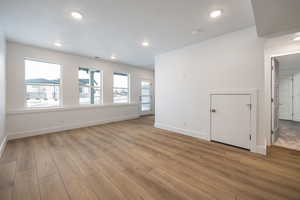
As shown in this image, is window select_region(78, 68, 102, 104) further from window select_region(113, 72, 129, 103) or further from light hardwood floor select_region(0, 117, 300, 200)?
light hardwood floor select_region(0, 117, 300, 200)

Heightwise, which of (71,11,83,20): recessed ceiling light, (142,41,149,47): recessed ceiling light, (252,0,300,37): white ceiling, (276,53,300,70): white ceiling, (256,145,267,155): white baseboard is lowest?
(256,145,267,155): white baseboard

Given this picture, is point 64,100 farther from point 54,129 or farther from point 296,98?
point 296,98

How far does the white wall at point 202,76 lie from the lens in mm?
2719

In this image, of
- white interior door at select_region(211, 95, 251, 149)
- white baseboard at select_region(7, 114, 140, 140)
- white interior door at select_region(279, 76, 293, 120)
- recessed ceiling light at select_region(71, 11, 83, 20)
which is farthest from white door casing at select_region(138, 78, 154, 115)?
white interior door at select_region(279, 76, 293, 120)

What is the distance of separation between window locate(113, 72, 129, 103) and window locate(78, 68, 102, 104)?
2.61 feet

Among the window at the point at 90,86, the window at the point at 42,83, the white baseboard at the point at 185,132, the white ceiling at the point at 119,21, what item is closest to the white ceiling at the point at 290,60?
the white ceiling at the point at 119,21

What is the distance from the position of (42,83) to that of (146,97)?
506 cm

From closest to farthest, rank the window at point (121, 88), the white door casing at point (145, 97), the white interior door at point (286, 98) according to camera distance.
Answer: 1. the white interior door at point (286, 98)
2. the window at point (121, 88)
3. the white door casing at point (145, 97)

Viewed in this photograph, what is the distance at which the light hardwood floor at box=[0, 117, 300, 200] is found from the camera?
158 cm

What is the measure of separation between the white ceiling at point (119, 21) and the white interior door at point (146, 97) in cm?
390

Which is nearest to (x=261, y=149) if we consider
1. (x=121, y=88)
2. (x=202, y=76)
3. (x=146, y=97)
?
(x=202, y=76)

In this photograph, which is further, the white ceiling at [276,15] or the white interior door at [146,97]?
the white interior door at [146,97]

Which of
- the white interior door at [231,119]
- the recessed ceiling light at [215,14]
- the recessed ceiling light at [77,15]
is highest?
the recessed ceiling light at [77,15]

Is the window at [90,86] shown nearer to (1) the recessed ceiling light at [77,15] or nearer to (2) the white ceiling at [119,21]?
(2) the white ceiling at [119,21]
